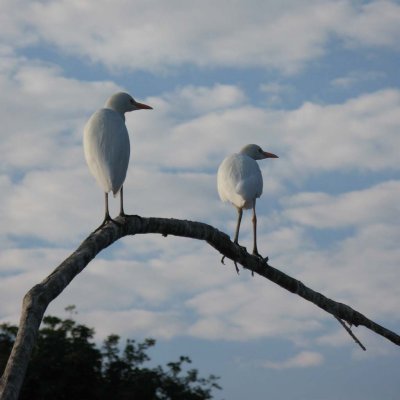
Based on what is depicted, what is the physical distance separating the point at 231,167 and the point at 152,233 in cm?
430

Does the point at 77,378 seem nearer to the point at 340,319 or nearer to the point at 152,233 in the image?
the point at 340,319

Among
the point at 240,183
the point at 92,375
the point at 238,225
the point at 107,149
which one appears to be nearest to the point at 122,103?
the point at 107,149

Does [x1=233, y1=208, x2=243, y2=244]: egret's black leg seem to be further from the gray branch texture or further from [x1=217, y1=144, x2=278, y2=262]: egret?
the gray branch texture

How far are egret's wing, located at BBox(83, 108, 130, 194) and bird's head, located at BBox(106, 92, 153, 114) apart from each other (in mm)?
877

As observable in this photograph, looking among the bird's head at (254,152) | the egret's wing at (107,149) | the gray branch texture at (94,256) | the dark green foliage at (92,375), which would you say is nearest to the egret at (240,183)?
the bird's head at (254,152)

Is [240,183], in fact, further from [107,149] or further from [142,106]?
[107,149]

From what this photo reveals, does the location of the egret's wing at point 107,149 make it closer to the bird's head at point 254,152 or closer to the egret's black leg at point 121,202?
the egret's black leg at point 121,202

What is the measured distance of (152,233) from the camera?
712 centimetres

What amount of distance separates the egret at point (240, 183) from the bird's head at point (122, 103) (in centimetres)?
190

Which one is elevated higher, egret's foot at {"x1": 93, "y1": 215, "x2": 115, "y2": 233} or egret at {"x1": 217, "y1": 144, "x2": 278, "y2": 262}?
egret at {"x1": 217, "y1": 144, "x2": 278, "y2": 262}

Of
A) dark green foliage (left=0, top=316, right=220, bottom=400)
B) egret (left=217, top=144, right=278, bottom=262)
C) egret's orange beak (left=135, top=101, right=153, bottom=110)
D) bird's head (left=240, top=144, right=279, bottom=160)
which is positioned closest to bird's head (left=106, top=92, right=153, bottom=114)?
egret's orange beak (left=135, top=101, right=153, bottom=110)

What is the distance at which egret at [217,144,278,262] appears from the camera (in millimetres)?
10883

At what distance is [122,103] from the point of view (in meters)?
9.57

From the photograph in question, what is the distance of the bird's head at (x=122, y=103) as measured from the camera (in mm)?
9523
